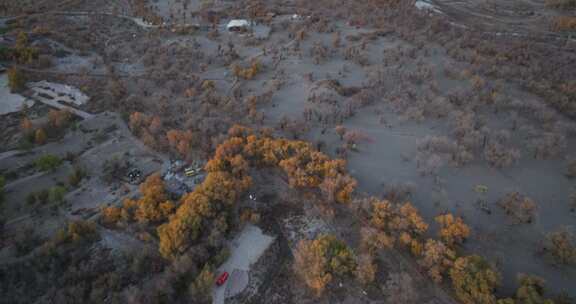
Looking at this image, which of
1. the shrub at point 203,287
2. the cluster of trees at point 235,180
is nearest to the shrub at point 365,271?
the cluster of trees at point 235,180

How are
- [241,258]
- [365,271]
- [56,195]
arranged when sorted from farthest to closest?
1. [56,195]
2. [241,258]
3. [365,271]

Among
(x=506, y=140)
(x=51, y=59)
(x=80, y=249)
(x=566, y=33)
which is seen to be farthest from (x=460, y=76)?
(x=51, y=59)

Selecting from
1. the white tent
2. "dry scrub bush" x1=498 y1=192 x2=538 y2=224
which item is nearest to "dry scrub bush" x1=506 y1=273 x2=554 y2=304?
"dry scrub bush" x1=498 y1=192 x2=538 y2=224

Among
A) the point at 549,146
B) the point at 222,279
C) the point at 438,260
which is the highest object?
the point at 549,146

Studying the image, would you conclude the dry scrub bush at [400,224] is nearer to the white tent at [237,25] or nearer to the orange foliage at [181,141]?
the orange foliage at [181,141]

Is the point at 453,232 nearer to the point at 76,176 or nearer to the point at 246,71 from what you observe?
the point at 76,176

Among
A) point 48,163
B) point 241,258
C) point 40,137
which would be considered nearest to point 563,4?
point 241,258

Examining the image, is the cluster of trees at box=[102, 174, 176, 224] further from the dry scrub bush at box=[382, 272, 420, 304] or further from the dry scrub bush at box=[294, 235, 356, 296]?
the dry scrub bush at box=[382, 272, 420, 304]
